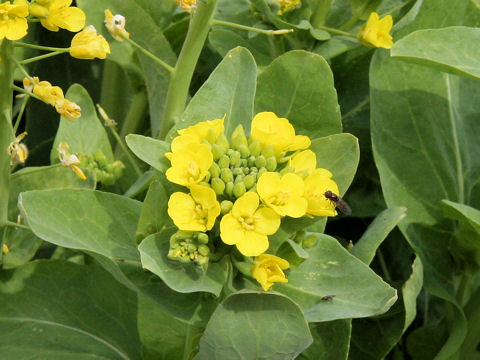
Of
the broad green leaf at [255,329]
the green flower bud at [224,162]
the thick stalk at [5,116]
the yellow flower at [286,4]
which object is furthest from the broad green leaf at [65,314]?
the yellow flower at [286,4]

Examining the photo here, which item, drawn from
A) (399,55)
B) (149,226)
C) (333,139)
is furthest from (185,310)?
(399,55)

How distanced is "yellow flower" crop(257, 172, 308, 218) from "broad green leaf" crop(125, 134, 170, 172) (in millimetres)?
142

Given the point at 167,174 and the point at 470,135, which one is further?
the point at 470,135

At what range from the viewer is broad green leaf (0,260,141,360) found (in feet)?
3.95

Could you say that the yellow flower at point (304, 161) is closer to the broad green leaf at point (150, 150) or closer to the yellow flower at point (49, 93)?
the broad green leaf at point (150, 150)

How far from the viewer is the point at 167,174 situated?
2.88ft

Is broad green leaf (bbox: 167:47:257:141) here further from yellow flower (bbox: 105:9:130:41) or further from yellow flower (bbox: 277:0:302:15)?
yellow flower (bbox: 277:0:302:15)

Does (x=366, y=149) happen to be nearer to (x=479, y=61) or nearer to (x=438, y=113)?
(x=438, y=113)

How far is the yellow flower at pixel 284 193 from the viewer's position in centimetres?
87

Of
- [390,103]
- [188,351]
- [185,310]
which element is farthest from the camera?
[390,103]

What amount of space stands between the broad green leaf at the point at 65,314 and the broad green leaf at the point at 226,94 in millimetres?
372

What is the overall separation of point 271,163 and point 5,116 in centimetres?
37

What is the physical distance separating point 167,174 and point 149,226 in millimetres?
107

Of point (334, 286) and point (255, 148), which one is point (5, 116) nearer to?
point (255, 148)
